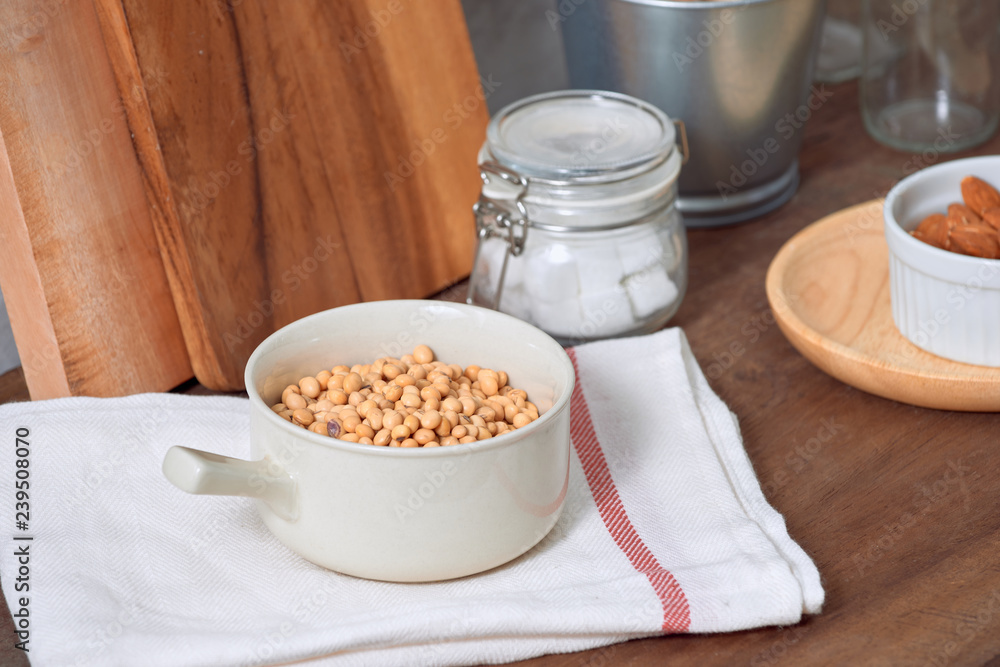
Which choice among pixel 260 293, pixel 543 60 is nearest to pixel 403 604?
pixel 260 293

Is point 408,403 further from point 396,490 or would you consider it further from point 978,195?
point 978,195

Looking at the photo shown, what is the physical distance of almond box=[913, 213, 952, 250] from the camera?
65 centimetres

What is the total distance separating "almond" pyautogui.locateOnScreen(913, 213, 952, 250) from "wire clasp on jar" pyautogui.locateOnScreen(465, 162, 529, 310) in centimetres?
26

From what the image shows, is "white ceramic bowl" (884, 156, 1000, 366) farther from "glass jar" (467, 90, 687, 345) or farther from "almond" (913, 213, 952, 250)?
"glass jar" (467, 90, 687, 345)

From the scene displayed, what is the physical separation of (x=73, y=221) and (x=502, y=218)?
0.27 meters

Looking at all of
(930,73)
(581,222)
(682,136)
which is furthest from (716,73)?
(930,73)

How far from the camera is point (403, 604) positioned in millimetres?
485

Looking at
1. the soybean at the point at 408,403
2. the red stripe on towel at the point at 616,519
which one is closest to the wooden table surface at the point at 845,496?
the red stripe on towel at the point at 616,519

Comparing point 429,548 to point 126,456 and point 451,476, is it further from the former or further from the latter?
point 126,456

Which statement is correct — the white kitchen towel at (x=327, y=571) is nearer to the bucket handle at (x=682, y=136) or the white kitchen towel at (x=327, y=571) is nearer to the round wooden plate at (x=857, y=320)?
the round wooden plate at (x=857, y=320)

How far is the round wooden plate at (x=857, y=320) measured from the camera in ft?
2.07

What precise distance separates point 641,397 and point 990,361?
8.6 inches

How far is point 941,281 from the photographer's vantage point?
2.07ft

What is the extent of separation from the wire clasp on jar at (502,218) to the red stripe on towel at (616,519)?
0.08 meters
